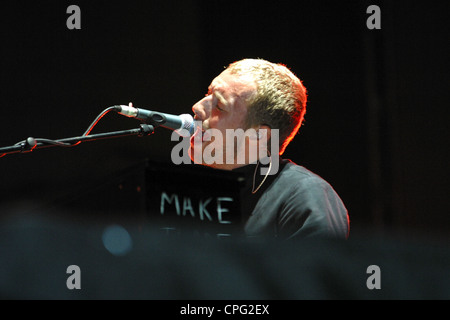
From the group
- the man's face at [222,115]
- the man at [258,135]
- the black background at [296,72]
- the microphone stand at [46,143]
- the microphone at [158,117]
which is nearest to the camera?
the microphone stand at [46,143]

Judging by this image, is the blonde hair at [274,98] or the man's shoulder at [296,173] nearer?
the man's shoulder at [296,173]

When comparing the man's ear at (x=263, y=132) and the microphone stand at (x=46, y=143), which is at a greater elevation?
the microphone stand at (x=46, y=143)

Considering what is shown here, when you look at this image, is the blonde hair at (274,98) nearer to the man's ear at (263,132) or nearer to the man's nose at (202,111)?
the man's ear at (263,132)

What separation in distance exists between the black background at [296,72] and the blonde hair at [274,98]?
140cm

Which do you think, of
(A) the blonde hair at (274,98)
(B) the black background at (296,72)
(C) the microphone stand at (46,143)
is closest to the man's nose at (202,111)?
(A) the blonde hair at (274,98)

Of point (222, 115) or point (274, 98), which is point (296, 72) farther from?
point (222, 115)

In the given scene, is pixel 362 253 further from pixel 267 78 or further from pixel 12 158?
pixel 12 158

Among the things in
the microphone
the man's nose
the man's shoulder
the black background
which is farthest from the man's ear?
the black background

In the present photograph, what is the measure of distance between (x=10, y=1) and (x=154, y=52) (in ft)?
3.35

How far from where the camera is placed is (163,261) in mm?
825

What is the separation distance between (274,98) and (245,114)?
0.14m

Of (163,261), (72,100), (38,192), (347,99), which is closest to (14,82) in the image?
(72,100)

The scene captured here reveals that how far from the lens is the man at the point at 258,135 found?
2080 millimetres

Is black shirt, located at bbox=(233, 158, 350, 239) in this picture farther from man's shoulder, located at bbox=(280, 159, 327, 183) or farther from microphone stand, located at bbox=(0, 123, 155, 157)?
microphone stand, located at bbox=(0, 123, 155, 157)
